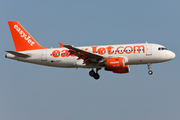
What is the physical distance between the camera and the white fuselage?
141 feet

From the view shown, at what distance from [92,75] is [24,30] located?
12930 mm

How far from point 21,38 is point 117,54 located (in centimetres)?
1518

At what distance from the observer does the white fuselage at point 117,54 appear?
43062 mm

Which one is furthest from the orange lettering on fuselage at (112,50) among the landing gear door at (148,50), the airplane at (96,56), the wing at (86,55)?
the wing at (86,55)

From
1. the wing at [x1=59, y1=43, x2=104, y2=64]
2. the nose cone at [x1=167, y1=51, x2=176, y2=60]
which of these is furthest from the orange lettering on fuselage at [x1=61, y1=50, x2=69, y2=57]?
the nose cone at [x1=167, y1=51, x2=176, y2=60]

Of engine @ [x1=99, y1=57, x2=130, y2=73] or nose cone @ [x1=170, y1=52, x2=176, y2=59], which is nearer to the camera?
engine @ [x1=99, y1=57, x2=130, y2=73]

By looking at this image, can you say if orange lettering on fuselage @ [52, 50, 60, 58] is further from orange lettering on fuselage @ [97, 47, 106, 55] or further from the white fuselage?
orange lettering on fuselage @ [97, 47, 106, 55]

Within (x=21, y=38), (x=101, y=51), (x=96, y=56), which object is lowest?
(x=96, y=56)

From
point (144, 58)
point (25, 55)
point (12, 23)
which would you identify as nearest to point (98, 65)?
point (144, 58)

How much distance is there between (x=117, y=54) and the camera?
43281mm

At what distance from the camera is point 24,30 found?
49531 millimetres

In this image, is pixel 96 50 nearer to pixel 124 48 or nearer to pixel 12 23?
pixel 124 48

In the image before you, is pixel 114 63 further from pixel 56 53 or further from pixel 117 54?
pixel 56 53

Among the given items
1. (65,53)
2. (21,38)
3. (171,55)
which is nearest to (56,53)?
(65,53)
